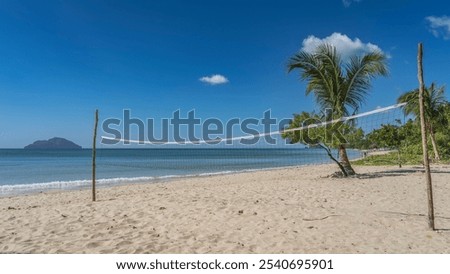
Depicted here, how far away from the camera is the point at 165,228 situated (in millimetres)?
5195

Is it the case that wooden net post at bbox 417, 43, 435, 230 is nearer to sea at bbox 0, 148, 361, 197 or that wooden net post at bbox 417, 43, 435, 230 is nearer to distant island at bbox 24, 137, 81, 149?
sea at bbox 0, 148, 361, 197

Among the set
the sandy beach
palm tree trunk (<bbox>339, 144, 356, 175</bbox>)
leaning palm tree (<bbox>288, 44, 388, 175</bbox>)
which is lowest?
the sandy beach

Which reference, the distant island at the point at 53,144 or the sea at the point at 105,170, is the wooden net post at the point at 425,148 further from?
the distant island at the point at 53,144

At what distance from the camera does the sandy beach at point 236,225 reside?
4.35 metres

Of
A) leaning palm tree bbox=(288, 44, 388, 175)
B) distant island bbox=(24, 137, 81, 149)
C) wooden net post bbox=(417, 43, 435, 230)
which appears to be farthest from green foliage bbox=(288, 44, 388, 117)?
distant island bbox=(24, 137, 81, 149)

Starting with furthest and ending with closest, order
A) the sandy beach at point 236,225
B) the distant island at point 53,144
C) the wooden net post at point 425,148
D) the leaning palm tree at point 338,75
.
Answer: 1. the distant island at point 53,144
2. the leaning palm tree at point 338,75
3. the wooden net post at point 425,148
4. the sandy beach at point 236,225

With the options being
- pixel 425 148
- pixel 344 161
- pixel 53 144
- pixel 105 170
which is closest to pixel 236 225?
pixel 425 148

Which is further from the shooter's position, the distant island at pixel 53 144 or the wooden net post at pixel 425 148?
the distant island at pixel 53 144

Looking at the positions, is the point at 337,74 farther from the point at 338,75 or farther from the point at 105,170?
the point at 105,170

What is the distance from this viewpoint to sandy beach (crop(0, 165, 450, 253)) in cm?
435

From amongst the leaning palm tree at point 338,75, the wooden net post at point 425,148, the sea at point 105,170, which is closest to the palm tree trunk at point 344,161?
the leaning palm tree at point 338,75

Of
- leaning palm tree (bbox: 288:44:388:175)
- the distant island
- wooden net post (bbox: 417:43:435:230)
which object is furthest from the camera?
the distant island

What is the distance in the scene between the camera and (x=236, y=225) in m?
5.31
